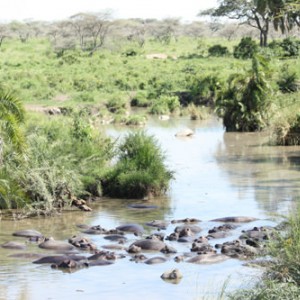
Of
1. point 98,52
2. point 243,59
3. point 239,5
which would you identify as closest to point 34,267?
point 243,59

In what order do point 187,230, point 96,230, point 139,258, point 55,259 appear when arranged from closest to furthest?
point 55,259 < point 139,258 < point 187,230 < point 96,230

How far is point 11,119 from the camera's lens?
56.1 ft

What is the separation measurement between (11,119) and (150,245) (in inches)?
171

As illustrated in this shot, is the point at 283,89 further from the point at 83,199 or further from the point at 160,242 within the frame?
the point at 160,242

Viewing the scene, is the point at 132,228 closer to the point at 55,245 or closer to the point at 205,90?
the point at 55,245

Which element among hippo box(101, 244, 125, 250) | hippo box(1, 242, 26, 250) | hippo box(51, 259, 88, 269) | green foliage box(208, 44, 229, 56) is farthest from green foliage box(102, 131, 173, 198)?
green foliage box(208, 44, 229, 56)

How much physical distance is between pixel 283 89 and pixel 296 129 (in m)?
14.6

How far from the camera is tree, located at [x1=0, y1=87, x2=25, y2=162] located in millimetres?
17125

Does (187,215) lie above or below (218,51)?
below

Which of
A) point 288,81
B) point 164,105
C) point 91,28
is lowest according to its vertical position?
point 164,105

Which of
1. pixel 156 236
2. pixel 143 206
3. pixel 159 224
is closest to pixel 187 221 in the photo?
pixel 159 224

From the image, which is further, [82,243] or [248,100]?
[248,100]

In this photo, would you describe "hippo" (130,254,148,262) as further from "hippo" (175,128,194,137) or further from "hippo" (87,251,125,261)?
"hippo" (175,128,194,137)

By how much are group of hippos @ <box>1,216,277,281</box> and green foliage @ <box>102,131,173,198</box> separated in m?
3.31
